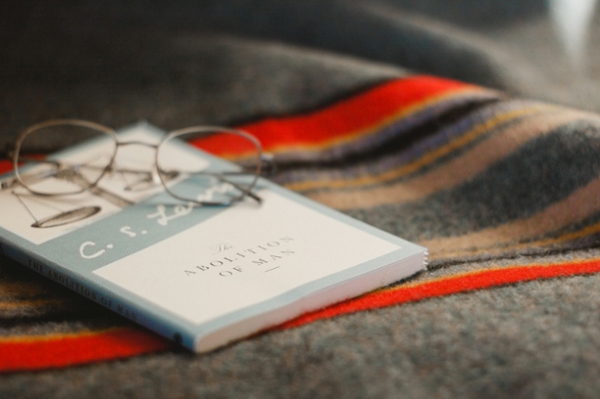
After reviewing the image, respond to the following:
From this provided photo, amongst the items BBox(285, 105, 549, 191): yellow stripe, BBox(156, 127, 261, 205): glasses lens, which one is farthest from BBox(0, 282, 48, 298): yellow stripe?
BBox(285, 105, 549, 191): yellow stripe

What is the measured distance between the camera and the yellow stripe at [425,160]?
53cm

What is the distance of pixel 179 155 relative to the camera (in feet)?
1.76

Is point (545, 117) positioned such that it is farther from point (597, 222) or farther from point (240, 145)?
point (240, 145)

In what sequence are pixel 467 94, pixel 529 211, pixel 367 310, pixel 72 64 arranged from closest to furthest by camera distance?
pixel 367 310 → pixel 529 211 → pixel 467 94 → pixel 72 64

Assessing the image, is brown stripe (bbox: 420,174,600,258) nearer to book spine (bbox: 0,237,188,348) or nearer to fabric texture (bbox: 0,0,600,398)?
fabric texture (bbox: 0,0,600,398)

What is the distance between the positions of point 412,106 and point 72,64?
0.37 meters

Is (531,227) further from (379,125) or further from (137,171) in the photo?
(137,171)

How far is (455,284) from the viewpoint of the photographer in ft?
1.27

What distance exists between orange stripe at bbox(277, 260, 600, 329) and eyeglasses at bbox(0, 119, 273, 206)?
0.41 feet

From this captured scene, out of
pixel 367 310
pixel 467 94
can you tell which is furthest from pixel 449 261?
pixel 467 94

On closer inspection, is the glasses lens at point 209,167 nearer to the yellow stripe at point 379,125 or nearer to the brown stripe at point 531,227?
the yellow stripe at point 379,125

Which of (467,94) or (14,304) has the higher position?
(467,94)

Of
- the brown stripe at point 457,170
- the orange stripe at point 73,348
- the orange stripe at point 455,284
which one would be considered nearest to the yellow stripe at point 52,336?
the orange stripe at point 73,348

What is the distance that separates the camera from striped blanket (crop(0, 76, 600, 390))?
32cm
